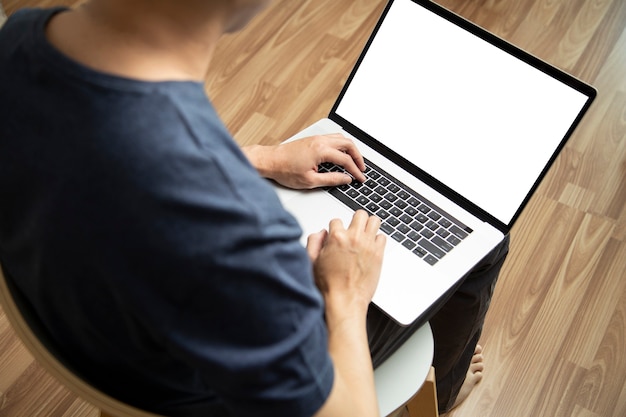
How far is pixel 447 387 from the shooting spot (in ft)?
Result: 4.84

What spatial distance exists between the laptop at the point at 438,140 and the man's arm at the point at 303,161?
0.02m

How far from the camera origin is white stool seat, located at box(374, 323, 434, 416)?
3.44 ft

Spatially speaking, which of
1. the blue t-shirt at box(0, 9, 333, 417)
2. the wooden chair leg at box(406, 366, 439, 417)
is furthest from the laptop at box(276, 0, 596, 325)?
the blue t-shirt at box(0, 9, 333, 417)

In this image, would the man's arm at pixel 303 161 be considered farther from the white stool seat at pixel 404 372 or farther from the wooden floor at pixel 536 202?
the wooden floor at pixel 536 202

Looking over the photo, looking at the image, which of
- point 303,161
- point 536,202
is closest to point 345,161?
point 303,161

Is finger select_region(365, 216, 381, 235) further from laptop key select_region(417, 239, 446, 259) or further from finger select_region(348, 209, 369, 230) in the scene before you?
laptop key select_region(417, 239, 446, 259)

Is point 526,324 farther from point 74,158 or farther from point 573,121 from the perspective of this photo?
point 74,158

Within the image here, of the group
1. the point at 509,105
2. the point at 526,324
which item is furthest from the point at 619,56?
the point at 509,105

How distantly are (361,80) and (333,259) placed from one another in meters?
0.47

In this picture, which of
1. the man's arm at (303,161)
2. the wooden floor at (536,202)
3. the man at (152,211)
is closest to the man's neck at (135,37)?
the man at (152,211)

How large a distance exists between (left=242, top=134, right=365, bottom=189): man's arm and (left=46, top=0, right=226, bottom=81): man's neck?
47 cm

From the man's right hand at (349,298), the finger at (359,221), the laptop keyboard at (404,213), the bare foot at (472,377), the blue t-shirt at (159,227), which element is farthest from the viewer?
the bare foot at (472,377)

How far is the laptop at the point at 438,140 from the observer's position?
1105 mm

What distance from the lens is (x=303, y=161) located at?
1.15m
